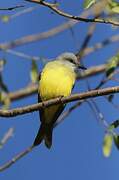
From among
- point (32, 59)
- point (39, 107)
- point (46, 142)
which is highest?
point (32, 59)

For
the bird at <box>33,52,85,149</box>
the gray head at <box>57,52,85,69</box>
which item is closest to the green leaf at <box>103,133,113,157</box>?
the bird at <box>33,52,85,149</box>

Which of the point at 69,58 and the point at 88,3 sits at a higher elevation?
the point at 88,3

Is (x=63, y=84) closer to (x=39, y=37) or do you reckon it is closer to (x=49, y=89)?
(x=49, y=89)

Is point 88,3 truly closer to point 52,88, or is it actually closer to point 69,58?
point 52,88

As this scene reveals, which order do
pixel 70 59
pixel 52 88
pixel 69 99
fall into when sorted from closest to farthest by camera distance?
pixel 69 99 → pixel 52 88 → pixel 70 59

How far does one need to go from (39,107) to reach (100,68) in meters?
2.24

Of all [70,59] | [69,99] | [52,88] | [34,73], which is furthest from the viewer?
[70,59]

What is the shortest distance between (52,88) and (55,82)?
0.05 meters

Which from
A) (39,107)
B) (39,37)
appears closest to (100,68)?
(39,37)

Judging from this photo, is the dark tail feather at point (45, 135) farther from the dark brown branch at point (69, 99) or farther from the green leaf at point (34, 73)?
the dark brown branch at point (69, 99)

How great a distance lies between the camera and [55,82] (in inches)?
160

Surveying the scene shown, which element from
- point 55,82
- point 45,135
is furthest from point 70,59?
point 45,135

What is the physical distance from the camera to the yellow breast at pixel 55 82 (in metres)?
4.05

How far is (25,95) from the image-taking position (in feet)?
16.2
